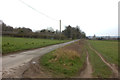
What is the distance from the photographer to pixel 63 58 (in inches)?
292

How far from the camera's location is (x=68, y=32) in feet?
300

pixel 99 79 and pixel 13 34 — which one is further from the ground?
pixel 13 34

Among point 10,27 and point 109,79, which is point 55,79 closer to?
point 109,79

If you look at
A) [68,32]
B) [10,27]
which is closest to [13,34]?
[10,27]

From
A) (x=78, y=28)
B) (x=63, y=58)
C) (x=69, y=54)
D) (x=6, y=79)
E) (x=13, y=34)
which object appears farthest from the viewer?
(x=78, y=28)

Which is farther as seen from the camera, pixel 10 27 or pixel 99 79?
pixel 10 27

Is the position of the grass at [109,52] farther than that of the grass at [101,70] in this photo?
Yes

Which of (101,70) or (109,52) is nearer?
(101,70)

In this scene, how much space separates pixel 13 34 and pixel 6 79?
181ft

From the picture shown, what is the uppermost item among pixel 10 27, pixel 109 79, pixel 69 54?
pixel 10 27

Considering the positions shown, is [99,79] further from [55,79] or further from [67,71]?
[55,79]

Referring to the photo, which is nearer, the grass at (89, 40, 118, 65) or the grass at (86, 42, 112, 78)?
the grass at (86, 42, 112, 78)

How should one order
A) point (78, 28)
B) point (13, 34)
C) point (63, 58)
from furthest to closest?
point (78, 28) < point (13, 34) < point (63, 58)

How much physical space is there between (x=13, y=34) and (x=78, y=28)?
7934cm
